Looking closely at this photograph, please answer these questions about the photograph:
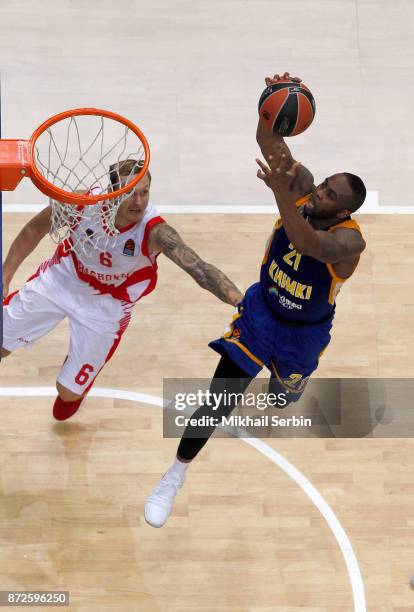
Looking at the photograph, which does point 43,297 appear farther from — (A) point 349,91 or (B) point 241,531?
(A) point 349,91

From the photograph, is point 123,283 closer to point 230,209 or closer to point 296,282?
point 296,282

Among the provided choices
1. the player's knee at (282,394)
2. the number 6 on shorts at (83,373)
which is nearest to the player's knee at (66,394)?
the number 6 on shorts at (83,373)

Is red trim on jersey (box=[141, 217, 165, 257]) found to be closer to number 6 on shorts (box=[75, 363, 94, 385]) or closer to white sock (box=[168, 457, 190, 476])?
number 6 on shorts (box=[75, 363, 94, 385])

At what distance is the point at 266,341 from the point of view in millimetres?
5262

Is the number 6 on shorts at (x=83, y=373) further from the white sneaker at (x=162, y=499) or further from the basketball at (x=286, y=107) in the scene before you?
the basketball at (x=286, y=107)

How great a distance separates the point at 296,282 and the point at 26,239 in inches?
60.7

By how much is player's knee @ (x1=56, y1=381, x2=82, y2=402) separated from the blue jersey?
134 cm

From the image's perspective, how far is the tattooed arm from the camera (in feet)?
16.1

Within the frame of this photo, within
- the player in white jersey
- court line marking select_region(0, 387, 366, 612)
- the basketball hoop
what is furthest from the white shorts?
court line marking select_region(0, 387, 366, 612)

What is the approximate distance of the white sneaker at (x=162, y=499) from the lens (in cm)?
539

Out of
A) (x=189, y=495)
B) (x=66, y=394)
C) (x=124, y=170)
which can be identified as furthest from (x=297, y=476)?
(x=124, y=170)

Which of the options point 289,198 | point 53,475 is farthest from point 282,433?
point 289,198

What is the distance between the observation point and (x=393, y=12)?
7754 mm

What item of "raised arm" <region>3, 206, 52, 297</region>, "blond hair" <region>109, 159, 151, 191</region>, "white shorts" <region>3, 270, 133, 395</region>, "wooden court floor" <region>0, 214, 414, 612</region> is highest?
"blond hair" <region>109, 159, 151, 191</region>
